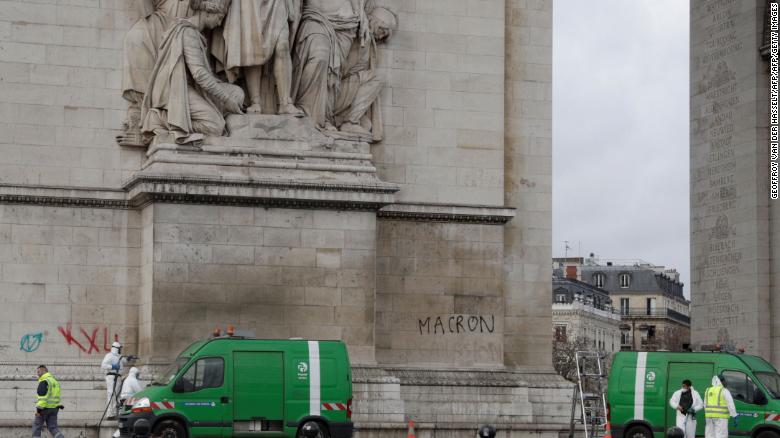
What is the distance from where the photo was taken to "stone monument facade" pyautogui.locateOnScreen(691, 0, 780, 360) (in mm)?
48438

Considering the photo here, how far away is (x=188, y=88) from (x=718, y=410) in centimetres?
1314

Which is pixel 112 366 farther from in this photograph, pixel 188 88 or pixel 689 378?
pixel 689 378

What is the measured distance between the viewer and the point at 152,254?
37.8 m

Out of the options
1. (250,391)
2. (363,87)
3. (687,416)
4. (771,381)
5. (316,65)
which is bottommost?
(687,416)

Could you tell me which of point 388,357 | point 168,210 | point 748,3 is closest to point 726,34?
point 748,3

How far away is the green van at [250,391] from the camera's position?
1336 inches

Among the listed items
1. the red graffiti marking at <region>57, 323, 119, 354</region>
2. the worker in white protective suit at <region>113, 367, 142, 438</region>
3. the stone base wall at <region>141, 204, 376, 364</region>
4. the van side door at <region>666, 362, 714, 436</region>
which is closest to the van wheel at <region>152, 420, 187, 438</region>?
the worker in white protective suit at <region>113, 367, 142, 438</region>

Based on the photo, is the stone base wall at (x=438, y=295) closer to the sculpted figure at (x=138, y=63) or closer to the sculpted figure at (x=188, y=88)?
the sculpted figure at (x=188, y=88)

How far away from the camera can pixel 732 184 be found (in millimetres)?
49688

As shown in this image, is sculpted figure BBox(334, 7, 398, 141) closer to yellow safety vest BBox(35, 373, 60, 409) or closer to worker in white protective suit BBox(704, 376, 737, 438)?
yellow safety vest BBox(35, 373, 60, 409)

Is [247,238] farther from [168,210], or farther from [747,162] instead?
[747,162]

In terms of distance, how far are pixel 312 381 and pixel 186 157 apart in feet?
20.8

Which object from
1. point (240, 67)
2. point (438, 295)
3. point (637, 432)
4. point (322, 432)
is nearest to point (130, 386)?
point (322, 432)

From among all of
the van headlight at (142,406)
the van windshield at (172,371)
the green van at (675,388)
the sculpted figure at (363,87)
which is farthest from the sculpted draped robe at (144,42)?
the green van at (675,388)
